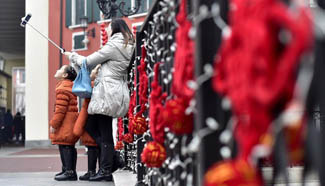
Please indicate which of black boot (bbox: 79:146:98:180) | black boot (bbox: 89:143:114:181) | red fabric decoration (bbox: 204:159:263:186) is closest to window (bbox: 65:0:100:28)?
black boot (bbox: 79:146:98:180)

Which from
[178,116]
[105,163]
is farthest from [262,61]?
[105,163]

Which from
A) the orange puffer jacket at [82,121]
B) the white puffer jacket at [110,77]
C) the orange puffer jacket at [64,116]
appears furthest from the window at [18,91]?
the white puffer jacket at [110,77]

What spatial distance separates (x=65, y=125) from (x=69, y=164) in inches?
17.0

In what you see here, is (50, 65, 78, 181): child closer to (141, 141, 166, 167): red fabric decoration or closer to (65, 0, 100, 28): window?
(141, 141, 166, 167): red fabric decoration

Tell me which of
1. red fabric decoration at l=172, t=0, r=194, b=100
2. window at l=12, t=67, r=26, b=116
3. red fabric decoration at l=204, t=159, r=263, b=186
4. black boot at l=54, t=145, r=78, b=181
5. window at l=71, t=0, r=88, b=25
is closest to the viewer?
red fabric decoration at l=204, t=159, r=263, b=186

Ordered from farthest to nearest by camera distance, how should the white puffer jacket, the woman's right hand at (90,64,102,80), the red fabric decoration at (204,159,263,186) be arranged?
1. the woman's right hand at (90,64,102,80)
2. the white puffer jacket
3. the red fabric decoration at (204,159,263,186)

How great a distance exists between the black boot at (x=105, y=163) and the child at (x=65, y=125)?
62cm

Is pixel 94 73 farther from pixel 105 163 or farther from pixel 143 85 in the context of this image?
pixel 143 85

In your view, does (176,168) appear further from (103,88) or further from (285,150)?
(103,88)

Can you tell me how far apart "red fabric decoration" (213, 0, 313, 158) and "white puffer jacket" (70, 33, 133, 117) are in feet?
13.2

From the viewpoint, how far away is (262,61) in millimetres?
868

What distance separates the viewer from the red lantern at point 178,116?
5.53 feet

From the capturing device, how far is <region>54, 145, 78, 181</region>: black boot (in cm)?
602

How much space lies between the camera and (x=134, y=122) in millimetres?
3299
